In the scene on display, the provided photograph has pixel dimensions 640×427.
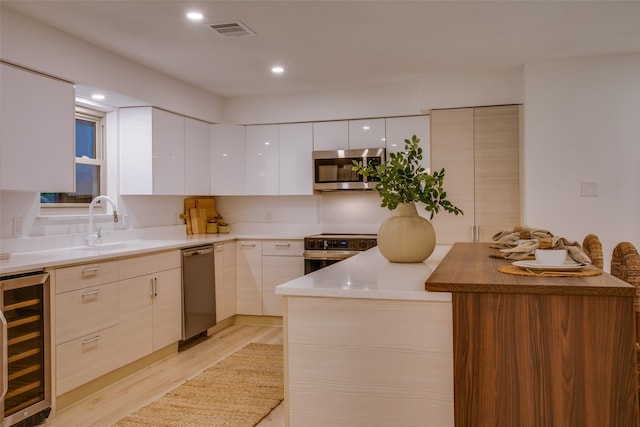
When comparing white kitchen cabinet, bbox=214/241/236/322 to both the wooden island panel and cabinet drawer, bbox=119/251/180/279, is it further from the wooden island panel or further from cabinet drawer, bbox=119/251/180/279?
the wooden island panel

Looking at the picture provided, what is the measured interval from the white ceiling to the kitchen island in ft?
6.50

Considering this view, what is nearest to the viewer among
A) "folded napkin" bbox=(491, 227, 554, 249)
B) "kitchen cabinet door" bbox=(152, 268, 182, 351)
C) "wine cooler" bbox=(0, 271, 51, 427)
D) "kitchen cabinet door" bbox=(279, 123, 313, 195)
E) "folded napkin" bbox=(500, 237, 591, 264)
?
"folded napkin" bbox=(500, 237, 591, 264)

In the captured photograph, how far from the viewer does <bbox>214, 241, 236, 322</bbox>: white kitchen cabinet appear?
193 inches

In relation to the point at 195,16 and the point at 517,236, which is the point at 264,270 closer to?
the point at 195,16

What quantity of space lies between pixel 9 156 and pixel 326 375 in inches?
97.1

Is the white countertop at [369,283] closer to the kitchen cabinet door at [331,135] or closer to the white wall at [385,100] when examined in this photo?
the white wall at [385,100]

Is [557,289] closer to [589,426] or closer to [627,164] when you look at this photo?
[589,426]

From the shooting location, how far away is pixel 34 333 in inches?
111

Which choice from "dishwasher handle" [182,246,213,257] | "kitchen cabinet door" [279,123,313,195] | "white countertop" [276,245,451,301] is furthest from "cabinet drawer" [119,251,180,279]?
"white countertop" [276,245,451,301]

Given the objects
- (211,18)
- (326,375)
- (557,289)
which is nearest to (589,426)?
(557,289)

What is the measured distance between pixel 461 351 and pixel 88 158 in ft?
12.3

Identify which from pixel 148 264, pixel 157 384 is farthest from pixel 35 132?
pixel 157 384

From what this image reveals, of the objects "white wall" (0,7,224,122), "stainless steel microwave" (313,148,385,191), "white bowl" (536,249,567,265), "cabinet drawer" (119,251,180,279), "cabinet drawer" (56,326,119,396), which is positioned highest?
"white wall" (0,7,224,122)

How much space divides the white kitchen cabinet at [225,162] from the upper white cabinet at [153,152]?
524 mm
